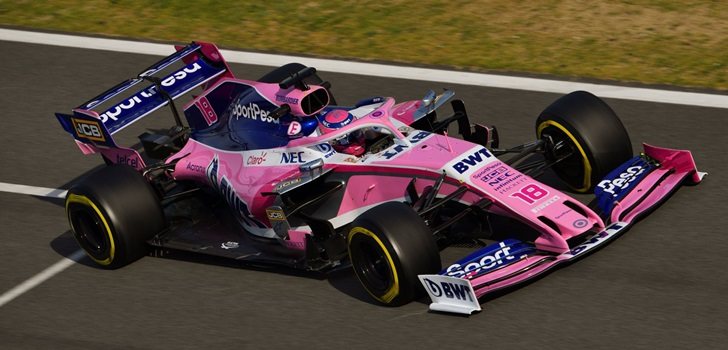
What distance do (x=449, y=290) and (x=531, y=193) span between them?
1.09 m

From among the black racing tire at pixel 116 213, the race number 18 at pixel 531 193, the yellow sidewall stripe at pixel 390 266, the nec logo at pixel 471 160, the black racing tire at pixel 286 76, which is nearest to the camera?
the yellow sidewall stripe at pixel 390 266

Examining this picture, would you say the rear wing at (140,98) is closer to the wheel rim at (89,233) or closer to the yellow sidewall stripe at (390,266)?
the wheel rim at (89,233)

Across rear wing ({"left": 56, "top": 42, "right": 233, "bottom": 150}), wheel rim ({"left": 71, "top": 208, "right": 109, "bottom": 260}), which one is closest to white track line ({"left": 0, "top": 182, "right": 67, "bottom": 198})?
rear wing ({"left": 56, "top": 42, "right": 233, "bottom": 150})

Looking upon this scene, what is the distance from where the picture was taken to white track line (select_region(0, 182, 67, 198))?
11492 mm

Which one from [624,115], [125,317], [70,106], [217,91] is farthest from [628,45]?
[125,317]

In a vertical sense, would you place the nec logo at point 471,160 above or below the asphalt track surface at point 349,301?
above

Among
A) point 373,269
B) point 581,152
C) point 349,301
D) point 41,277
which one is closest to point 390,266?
point 373,269

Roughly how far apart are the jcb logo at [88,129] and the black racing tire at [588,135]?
11.8 ft

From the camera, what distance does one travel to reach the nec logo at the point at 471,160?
9164 mm

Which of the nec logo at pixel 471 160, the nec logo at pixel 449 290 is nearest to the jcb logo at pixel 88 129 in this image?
the nec logo at pixel 471 160

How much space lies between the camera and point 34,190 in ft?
38.1

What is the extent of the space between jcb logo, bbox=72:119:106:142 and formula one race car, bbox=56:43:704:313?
13mm

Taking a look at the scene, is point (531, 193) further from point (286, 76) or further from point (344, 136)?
point (286, 76)

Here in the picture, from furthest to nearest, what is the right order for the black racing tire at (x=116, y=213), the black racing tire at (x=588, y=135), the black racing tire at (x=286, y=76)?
1. the black racing tire at (x=286, y=76)
2. the black racing tire at (x=588, y=135)
3. the black racing tire at (x=116, y=213)
